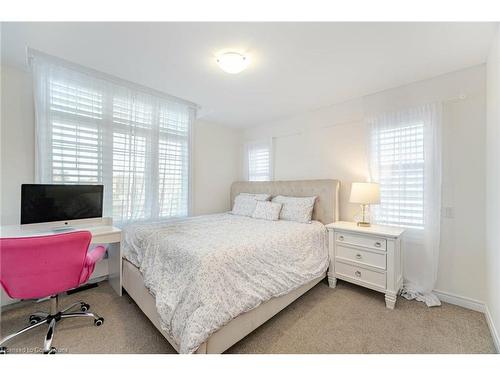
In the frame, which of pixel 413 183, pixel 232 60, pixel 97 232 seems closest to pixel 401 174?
pixel 413 183

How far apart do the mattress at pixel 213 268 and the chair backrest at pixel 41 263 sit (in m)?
0.51

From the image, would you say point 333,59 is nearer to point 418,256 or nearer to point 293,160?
point 293,160

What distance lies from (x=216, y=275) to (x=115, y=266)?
5.61 feet

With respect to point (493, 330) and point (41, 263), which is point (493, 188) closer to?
point (493, 330)

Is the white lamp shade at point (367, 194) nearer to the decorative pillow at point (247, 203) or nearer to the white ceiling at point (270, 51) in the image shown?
the white ceiling at point (270, 51)

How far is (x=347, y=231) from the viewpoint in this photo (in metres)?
2.41

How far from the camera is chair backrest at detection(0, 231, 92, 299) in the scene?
141cm

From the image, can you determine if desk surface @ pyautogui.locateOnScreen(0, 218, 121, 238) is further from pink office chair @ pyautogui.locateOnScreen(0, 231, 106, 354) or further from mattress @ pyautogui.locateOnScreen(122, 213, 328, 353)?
pink office chair @ pyautogui.locateOnScreen(0, 231, 106, 354)

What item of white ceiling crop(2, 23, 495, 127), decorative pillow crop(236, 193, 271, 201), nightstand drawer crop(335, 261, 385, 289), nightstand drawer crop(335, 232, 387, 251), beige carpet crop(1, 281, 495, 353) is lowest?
beige carpet crop(1, 281, 495, 353)

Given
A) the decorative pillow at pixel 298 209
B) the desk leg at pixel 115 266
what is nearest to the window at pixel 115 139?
the desk leg at pixel 115 266

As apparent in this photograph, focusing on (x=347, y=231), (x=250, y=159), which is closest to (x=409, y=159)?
(x=347, y=231)

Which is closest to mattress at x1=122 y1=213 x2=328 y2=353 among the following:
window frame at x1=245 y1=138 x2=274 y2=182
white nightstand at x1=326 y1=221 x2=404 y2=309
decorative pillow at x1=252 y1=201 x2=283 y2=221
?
white nightstand at x1=326 y1=221 x2=404 y2=309

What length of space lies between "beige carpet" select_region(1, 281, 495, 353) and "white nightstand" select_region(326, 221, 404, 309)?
22 cm

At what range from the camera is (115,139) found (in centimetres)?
279
